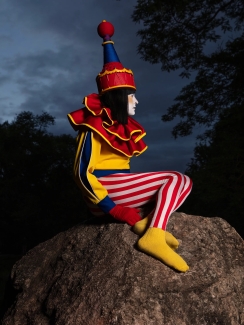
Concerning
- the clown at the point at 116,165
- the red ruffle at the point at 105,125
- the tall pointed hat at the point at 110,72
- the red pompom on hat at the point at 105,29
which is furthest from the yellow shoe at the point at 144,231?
the red pompom on hat at the point at 105,29

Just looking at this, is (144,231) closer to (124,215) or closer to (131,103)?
(124,215)

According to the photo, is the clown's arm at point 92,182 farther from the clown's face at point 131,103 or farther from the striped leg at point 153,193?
the clown's face at point 131,103

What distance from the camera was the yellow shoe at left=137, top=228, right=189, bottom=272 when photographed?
2867mm

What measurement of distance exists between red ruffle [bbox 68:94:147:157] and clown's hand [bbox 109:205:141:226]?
43cm

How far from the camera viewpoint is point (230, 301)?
2.93 metres

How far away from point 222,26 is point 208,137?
1.73 meters

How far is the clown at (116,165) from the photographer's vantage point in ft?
10.1

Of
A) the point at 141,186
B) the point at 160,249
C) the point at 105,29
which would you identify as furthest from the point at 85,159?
the point at 105,29

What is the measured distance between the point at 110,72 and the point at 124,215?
38.6 inches

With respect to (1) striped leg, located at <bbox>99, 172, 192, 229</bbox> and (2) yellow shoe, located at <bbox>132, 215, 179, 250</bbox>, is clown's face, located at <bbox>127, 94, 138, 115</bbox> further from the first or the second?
(2) yellow shoe, located at <bbox>132, 215, 179, 250</bbox>

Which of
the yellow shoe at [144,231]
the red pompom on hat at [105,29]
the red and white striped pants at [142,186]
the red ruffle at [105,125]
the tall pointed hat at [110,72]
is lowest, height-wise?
the yellow shoe at [144,231]

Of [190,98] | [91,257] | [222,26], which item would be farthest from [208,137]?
[91,257]

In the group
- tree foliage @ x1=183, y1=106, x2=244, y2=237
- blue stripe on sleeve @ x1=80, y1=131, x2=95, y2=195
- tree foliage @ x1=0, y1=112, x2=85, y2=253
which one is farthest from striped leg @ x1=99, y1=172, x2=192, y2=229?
tree foliage @ x1=0, y1=112, x2=85, y2=253

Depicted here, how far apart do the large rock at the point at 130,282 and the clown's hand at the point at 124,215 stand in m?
0.05
